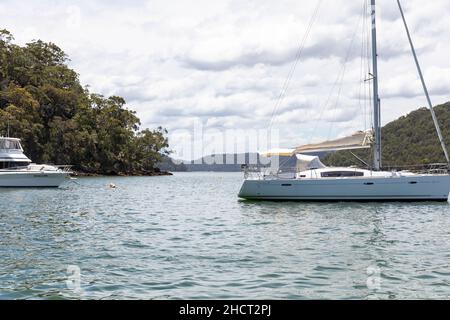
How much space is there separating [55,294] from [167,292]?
2200 mm

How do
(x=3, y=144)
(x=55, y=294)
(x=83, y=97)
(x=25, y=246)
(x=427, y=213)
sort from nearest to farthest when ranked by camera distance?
(x=55, y=294) → (x=25, y=246) → (x=427, y=213) → (x=3, y=144) → (x=83, y=97)

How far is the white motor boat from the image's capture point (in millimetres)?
50281

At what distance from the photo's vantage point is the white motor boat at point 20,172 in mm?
50281

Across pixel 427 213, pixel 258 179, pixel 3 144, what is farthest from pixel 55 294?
pixel 3 144

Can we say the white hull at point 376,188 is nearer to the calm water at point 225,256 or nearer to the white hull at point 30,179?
the calm water at point 225,256

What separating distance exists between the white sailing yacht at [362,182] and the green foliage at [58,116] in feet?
177

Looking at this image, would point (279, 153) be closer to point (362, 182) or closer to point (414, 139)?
point (362, 182)

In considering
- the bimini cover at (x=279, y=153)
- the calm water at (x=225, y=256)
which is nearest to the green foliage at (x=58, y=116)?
the bimini cover at (x=279, y=153)

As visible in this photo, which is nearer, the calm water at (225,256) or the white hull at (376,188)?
the calm water at (225,256)

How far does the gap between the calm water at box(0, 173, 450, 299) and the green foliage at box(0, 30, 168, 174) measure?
2409 inches

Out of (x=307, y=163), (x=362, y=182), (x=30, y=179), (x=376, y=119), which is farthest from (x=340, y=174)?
(x=30, y=179)

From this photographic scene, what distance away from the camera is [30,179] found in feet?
167
